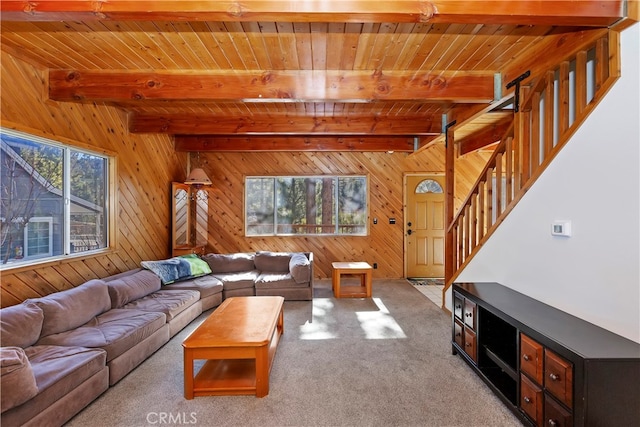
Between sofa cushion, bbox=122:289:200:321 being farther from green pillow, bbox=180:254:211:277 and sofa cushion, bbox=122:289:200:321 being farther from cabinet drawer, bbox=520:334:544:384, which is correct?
cabinet drawer, bbox=520:334:544:384

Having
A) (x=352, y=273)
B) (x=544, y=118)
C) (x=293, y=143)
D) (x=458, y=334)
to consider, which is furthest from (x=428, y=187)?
(x=458, y=334)

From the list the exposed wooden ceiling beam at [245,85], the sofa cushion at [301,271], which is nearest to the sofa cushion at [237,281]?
the sofa cushion at [301,271]

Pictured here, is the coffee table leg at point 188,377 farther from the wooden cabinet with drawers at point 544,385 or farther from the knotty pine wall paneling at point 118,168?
the wooden cabinet with drawers at point 544,385

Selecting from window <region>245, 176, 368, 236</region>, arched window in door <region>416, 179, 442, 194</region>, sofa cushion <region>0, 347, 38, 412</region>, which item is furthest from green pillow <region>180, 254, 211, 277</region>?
arched window in door <region>416, 179, 442, 194</region>

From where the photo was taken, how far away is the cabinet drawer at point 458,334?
269cm

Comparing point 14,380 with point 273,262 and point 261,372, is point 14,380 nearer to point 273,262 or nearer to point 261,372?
point 261,372

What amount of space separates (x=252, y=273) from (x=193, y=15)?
146 inches

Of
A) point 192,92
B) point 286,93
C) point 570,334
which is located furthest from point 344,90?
point 570,334

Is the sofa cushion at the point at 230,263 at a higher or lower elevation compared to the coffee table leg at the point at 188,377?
higher

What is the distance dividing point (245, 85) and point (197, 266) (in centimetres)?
280

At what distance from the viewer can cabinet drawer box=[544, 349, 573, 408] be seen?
4.99ft

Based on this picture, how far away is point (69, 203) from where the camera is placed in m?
3.23

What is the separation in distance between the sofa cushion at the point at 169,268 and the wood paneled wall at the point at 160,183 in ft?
1.36

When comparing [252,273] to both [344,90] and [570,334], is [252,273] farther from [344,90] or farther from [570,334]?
[570,334]
